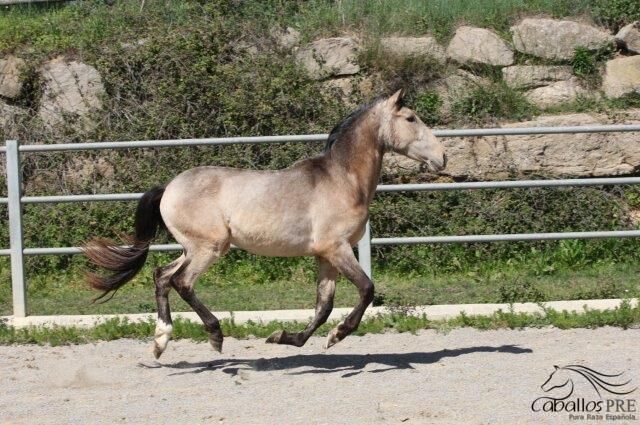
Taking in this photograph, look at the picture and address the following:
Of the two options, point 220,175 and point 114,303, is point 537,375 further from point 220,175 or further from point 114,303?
point 114,303

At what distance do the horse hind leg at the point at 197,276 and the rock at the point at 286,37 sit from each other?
6.89m

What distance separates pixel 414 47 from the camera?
518 inches

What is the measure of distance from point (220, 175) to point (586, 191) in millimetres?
5190

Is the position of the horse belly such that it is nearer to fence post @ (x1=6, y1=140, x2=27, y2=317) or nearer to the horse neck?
the horse neck

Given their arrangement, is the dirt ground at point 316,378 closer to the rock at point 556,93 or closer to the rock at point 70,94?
the rock at point 70,94

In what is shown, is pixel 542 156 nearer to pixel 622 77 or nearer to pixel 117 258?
pixel 622 77

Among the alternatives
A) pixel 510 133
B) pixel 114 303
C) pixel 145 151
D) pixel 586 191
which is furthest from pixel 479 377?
pixel 145 151

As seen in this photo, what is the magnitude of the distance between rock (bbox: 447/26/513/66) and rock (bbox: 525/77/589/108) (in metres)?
0.61

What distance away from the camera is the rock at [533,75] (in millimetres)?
12773

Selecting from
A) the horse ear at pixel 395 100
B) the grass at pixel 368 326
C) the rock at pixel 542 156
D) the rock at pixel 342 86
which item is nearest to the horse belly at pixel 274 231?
the horse ear at pixel 395 100

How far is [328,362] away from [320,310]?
37 centimetres

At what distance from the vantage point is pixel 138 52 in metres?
12.8

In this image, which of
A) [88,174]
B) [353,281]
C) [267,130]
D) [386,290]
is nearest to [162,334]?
[353,281]

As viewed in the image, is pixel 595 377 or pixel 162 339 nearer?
pixel 595 377
